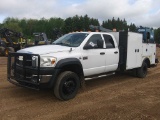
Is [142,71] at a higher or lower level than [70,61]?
lower

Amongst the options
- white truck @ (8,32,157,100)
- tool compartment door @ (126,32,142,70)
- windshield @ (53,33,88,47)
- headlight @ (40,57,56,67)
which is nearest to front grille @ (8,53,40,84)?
white truck @ (8,32,157,100)

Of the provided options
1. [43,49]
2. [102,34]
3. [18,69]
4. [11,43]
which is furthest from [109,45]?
[11,43]

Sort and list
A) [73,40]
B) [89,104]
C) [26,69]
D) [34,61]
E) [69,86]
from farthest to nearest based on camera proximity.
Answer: [73,40] → [69,86] → [89,104] → [26,69] → [34,61]

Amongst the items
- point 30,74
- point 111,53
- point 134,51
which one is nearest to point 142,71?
point 134,51

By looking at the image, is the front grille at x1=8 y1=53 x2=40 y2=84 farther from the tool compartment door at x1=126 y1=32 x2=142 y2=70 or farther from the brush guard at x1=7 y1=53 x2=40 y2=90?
the tool compartment door at x1=126 y1=32 x2=142 y2=70

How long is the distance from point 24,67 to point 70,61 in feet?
4.02

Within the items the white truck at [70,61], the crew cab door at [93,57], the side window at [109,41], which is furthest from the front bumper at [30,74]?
the side window at [109,41]

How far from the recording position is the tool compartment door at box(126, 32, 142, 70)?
8.84 m

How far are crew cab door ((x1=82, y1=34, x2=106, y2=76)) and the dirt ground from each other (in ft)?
2.34

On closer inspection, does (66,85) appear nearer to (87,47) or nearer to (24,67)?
(24,67)

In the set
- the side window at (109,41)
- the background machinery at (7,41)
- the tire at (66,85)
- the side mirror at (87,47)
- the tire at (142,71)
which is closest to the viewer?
the tire at (66,85)

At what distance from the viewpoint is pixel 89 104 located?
6199 mm

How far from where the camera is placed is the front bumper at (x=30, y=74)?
589cm

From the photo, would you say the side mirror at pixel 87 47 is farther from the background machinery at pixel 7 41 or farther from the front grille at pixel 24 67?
the background machinery at pixel 7 41
